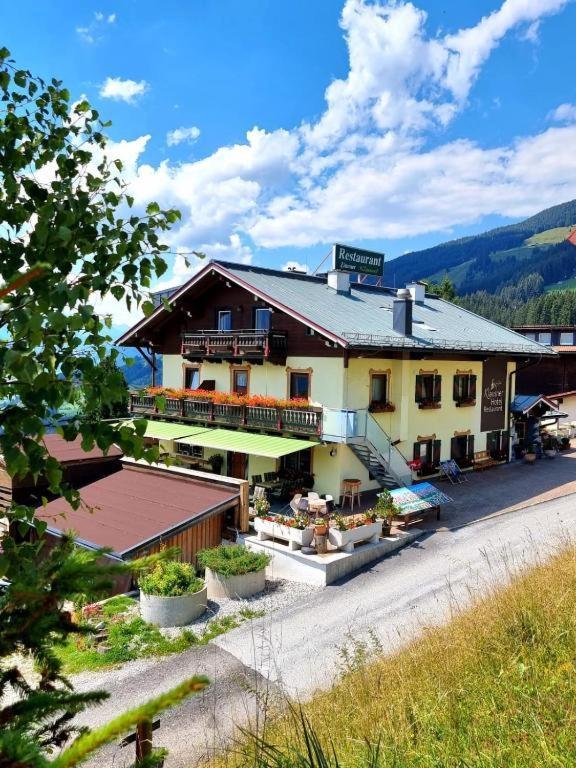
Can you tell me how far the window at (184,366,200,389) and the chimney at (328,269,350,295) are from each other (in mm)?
7669

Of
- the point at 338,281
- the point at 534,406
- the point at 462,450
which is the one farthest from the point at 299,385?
the point at 534,406

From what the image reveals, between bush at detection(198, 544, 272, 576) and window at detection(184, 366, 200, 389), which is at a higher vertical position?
window at detection(184, 366, 200, 389)

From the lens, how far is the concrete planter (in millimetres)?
15812

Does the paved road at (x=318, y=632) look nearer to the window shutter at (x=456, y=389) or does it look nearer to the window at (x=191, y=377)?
the window shutter at (x=456, y=389)

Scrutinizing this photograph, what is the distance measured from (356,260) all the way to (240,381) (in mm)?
9150

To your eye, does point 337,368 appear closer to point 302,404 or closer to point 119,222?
point 302,404

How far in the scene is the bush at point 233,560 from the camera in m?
14.3

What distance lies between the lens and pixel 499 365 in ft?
93.4

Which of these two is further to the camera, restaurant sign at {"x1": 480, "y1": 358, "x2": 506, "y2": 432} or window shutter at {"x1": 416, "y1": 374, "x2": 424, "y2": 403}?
restaurant sign at {"x1": 480, "y1": 358, "x2": 506, "y2": 432}

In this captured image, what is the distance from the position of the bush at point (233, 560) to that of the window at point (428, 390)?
1145 cm

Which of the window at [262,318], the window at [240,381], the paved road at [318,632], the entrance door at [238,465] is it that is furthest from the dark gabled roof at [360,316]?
the paved road at [318,632]

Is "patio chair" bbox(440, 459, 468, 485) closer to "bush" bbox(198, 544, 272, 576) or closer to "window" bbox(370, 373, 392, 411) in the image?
"window" bbox(370, 373, 392, 411)

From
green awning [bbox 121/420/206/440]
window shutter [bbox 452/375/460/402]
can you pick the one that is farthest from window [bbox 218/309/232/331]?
window shutter [bbox 452/375/460/402]

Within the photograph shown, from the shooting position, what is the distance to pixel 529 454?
2830 cm
